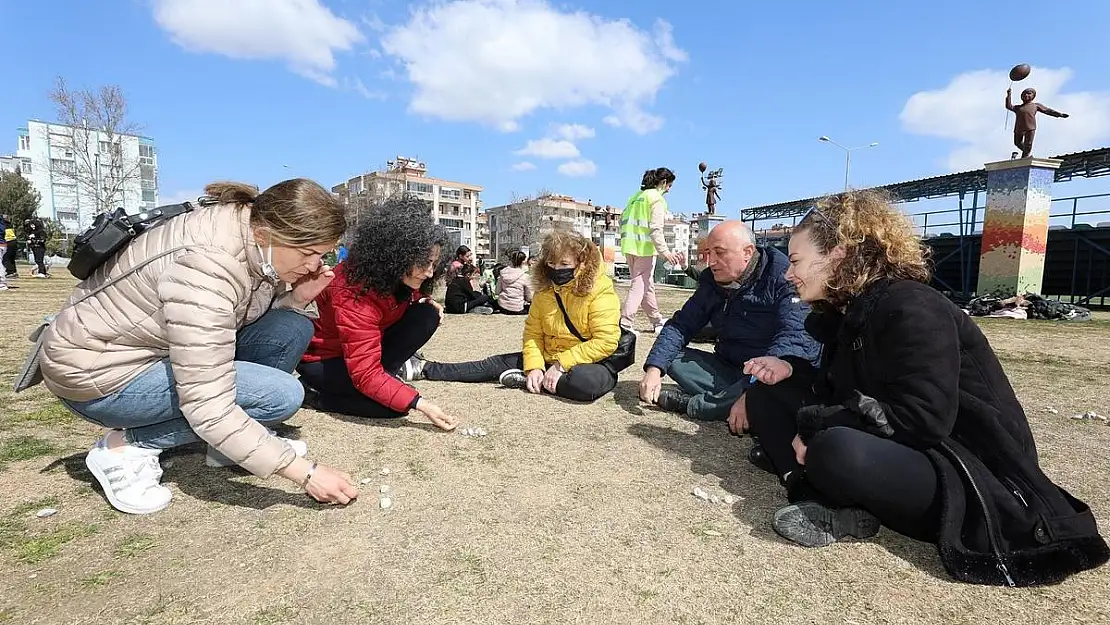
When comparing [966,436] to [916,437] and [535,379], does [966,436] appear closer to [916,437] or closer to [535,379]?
[916,437]

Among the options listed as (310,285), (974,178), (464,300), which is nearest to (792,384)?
(310,285)

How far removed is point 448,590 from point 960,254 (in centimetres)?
1754

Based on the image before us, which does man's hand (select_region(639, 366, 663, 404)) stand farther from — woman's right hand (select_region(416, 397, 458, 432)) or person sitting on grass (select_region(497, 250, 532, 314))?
person sitting on grass (select_region(497, 250, 532, 314))

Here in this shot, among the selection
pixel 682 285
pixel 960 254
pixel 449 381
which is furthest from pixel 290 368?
pixel 682 285

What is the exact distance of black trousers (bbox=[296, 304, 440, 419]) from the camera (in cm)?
350

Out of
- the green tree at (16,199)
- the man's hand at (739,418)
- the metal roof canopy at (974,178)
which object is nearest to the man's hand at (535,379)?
the man's hand at (739,418)

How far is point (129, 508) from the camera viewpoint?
219 centimetres

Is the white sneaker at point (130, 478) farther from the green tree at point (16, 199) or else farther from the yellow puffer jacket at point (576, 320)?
the green tree at point (16, 199)

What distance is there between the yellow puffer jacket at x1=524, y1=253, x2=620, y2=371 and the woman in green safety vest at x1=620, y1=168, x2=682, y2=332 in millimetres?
2851

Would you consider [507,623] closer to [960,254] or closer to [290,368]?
[290,368]

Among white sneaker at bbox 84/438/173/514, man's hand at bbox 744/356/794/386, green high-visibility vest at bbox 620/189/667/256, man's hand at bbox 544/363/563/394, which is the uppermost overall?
green high-visibility vest at bbox 620/189/667/256

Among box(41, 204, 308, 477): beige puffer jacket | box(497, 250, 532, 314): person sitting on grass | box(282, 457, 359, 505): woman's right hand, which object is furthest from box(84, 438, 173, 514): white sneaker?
box(497, 250, 532, 314): person sitting on grass

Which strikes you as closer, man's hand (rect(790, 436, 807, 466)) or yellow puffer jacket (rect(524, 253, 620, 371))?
man's hand (rect(790, 436, 807, 466))

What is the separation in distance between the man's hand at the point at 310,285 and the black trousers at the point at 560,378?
1.68m
